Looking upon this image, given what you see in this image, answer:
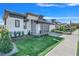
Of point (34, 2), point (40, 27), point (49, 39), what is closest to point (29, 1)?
point (34, 2)

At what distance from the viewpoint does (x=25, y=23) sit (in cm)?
259

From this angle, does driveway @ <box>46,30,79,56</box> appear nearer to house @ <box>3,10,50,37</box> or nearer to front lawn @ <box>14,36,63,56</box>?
front lawn @ <box>14,36,63,56</box>

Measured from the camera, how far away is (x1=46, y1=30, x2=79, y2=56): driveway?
8.26ft

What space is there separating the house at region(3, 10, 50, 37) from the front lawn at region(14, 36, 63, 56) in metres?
0.08

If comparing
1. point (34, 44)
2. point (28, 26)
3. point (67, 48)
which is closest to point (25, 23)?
point (28, 26)

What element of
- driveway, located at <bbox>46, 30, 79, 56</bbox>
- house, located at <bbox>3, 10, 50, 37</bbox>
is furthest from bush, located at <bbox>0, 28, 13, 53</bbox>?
driveway, located at <bbox>46, 30, 79, 56</bbox>

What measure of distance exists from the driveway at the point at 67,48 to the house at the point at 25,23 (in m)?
0.24

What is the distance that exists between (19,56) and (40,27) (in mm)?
394

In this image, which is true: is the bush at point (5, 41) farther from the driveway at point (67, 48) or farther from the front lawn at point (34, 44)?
the driveway at point (67, 48)

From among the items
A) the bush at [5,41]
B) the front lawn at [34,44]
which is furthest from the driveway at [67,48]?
the bush at [5,41]

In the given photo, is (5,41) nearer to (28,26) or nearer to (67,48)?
(28,26)

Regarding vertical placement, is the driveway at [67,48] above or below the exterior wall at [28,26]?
below

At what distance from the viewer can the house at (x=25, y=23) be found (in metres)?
2.55

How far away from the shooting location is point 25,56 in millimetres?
2529
